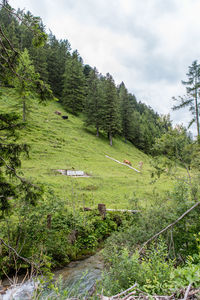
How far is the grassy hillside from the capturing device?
15.1m

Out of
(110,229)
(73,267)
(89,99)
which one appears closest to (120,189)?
(110,229)

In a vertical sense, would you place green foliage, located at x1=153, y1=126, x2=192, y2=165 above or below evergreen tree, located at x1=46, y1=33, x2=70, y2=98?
below

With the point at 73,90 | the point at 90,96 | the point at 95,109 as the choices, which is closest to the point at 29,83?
the point at 95,109

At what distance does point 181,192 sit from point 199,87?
8.02 meters

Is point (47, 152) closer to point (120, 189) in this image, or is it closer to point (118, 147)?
point (120, 189)

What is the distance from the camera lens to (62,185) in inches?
620

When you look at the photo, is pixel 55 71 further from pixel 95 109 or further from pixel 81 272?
pixel 81 272

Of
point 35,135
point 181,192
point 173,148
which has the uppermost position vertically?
point 35,135

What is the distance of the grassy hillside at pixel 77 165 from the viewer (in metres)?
15.1

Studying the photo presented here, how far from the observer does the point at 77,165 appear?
24.0 metres

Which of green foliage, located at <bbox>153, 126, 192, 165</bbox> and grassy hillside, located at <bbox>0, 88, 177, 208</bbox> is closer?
green foliage, located at <bbox>153, 126, 192, 165</bbox>

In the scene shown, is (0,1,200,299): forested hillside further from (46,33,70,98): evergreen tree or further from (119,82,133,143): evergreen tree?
(46,33,70,98): evergreen tree

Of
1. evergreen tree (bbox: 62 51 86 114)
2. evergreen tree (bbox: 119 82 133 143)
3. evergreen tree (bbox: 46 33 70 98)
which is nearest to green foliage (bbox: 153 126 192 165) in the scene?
evergreen tree (bbox: 62 51 86 114)

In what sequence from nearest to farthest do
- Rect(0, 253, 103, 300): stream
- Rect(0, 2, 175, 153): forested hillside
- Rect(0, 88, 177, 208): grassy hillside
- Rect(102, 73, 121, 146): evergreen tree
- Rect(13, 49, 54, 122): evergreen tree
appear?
Rect(13, 49, 54, 122): evergreen tree → Rect(0, 253, 103, 300): stream → Rect(0, 88, 177, 208): grassy hillside → Rect(102, 73, 121, 146): evergreen tree → Rect(0, 2, 175, 153): forested hillside
